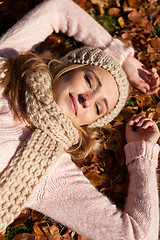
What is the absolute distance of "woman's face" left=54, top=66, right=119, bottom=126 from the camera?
2066 millimetres

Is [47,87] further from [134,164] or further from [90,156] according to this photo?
[134,164]

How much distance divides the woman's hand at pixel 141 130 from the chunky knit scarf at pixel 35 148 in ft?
2.45

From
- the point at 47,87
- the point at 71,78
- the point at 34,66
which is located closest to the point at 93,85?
the point at 71,78

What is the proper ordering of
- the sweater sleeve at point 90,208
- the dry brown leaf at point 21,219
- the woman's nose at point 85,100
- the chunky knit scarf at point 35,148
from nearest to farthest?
the chunky knit scarf at point 35,148
the sweater sleeve at point 90,208
the woman's nose at point 85,100
the dry brown leaf at point 21,219

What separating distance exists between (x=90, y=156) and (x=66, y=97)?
2.74ft

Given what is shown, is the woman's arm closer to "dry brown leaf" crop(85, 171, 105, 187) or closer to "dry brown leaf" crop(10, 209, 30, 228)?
"dry brown leaf" crop(85, 171, 105, 187)

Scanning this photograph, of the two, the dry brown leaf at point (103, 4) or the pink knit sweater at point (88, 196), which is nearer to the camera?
the pink knit sweater at point (88, 196)

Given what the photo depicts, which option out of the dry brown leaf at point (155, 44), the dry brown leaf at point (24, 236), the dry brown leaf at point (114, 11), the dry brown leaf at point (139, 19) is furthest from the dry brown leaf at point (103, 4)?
the dry brown leaf at point (24, 236)

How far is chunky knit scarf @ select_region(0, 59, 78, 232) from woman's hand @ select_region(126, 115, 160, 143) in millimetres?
745

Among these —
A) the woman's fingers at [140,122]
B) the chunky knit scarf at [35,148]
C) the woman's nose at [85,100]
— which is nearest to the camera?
the chunky knit scarf at [35,148]

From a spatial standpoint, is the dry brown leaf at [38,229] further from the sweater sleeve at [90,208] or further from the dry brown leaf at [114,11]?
the dry brown leaf at [114,11]

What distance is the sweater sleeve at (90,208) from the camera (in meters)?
1.92

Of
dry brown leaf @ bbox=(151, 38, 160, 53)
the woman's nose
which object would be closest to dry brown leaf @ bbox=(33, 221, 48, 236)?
the woman's nose

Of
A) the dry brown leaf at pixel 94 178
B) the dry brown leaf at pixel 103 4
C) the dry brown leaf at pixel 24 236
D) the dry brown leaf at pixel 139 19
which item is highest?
the dry brown leaf at pixel 103 4
